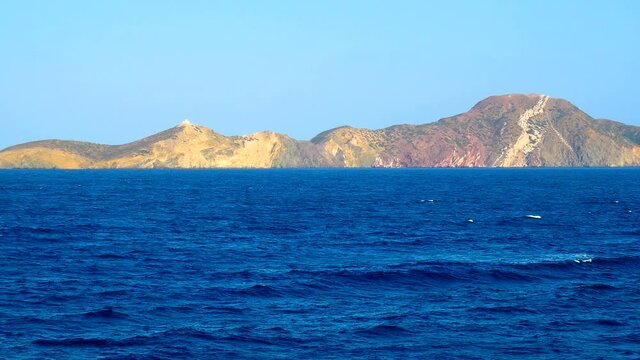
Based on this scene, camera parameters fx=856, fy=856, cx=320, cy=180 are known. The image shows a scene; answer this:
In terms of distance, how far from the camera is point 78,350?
111 ft

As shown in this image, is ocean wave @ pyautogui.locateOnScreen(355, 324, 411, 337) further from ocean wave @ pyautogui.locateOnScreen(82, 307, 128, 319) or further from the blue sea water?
ocean wave @ pyautogui.locateOnScreen(82, 307, 128, 319)

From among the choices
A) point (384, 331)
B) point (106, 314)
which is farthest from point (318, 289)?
point (106, 314)

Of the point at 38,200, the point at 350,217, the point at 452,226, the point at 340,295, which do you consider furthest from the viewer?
the point at 38,200

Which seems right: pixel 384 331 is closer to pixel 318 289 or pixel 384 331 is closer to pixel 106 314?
pixel 318 289

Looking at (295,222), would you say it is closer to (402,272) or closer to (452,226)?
(452,226)

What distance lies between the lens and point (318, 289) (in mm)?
47500

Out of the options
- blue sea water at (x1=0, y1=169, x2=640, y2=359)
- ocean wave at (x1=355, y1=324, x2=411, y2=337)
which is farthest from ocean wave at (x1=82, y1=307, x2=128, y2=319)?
ocean wave at (x1=355, y1=324, x2=411, y2=337)

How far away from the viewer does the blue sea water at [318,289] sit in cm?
3544

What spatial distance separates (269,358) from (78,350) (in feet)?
25.0

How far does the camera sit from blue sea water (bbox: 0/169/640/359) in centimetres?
3544

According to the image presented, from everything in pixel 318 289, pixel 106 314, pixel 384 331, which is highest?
pixel 318 289

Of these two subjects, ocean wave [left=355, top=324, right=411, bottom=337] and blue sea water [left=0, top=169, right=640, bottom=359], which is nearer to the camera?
blue sea water [left=0, top=169, right=640, bottom=359]

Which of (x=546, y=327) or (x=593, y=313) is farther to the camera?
(x=593, y=313)

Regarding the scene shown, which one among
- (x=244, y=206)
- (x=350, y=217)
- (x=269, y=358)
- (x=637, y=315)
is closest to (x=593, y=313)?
(x=637, y=315)
